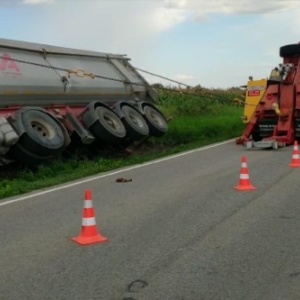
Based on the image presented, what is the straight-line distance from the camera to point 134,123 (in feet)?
49.7

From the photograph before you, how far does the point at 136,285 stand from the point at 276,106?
11.7 meters

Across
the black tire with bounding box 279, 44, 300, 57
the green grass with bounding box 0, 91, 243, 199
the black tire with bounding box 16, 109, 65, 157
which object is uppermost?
the black tire with bounding box 279, 44, 300, 57

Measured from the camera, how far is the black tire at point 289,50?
16.9 meters

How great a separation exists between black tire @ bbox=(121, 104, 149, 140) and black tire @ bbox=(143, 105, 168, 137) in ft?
1.17

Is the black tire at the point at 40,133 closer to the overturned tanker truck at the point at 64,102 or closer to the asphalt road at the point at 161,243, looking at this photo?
the overturned tanker truck at the point at 64,102

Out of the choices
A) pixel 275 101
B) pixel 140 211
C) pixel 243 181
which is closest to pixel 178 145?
pixel 275 101

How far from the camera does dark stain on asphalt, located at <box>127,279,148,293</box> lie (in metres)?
4.61

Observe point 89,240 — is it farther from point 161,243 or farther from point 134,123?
point 134,123

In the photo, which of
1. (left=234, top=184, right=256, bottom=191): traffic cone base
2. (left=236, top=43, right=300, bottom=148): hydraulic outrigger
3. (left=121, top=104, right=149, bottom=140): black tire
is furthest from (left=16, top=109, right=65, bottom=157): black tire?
(left=236, top=43, right=300, bottom=148): hydraulic outrigger

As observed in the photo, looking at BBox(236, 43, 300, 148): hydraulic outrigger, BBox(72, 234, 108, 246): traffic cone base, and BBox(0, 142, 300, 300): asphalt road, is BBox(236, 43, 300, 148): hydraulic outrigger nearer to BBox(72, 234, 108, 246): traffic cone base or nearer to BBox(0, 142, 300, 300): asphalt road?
BBox(0, 142, 300, 300): asphalt road

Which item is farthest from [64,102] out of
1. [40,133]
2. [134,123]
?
[134,123]

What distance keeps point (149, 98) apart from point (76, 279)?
1304 cm

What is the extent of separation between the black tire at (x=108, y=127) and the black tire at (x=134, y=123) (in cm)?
33

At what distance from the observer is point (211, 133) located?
798 inches
